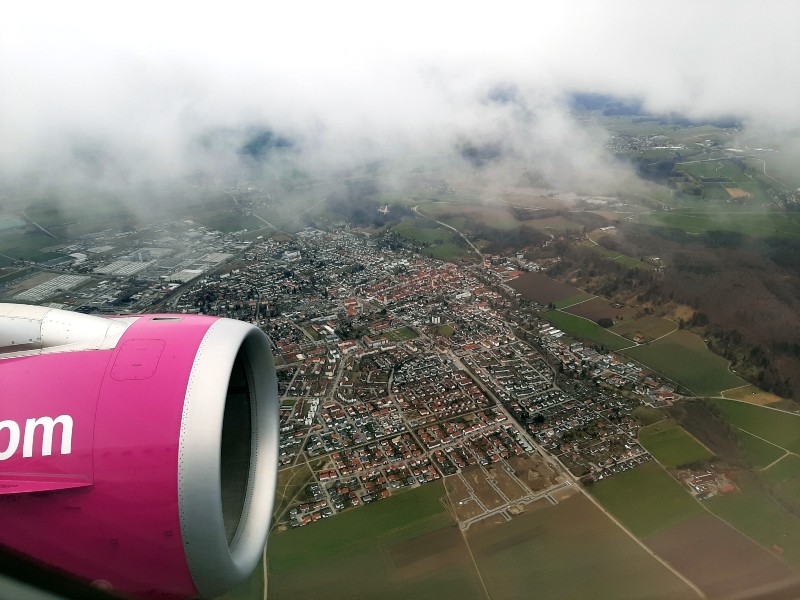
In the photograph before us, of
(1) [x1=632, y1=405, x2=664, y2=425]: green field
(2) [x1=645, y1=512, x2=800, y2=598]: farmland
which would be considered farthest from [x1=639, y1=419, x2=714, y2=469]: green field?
(2) [x1=645, y1=512, x2=800, y2=598]: farmland

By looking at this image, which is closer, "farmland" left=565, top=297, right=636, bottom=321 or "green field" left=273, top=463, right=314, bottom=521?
"green field" left=273, top=463, right=314, bottom=521

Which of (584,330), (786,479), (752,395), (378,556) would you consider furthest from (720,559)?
(584,330)

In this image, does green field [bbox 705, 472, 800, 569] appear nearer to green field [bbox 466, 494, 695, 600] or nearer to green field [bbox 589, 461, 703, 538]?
green field [bbox 589, 461, 703, 538]

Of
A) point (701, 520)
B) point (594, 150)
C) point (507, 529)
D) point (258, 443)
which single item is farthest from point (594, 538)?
point (594, 150)

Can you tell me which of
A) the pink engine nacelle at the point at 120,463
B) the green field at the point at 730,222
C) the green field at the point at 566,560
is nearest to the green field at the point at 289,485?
the green field at the point at 566,560

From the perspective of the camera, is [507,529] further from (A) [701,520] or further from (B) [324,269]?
(B) [324,269]

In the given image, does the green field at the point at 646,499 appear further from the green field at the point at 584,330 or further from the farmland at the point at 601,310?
the farmland at the point at 601,310
